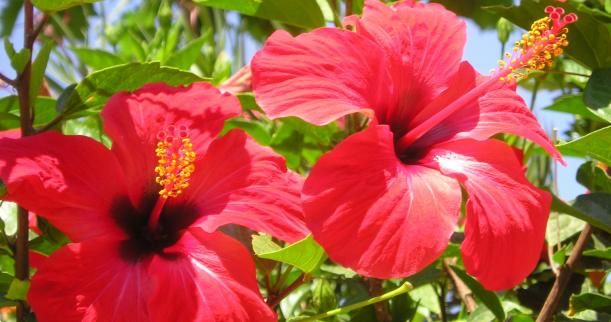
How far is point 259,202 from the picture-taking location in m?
1.07

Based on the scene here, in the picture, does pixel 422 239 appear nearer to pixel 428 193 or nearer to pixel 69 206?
pixel 428 193

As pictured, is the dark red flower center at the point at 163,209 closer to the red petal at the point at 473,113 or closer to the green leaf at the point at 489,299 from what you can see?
the red petal at the point at 473,113

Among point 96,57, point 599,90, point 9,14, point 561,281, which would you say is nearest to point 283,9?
point 599,90

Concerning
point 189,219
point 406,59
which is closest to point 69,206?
point 189,219

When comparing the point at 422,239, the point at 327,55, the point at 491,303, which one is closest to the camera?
the point at 422,239

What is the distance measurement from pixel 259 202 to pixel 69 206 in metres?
0.22

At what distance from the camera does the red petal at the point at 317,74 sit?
3.30 feet

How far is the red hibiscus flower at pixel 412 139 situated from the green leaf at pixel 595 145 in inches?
2.4

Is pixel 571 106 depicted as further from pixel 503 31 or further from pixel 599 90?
pixel 503 31

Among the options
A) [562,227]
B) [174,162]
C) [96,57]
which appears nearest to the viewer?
[174,162]

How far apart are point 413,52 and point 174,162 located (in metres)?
0.34

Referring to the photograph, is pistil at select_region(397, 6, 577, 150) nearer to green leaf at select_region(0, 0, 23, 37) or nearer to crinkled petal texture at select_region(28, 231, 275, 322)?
crinkled petal texture at select_region(28, 231, 275, 322)

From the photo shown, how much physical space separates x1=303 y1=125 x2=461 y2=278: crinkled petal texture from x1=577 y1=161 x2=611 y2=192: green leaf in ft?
1.66

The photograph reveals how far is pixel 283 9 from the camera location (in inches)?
53.6
